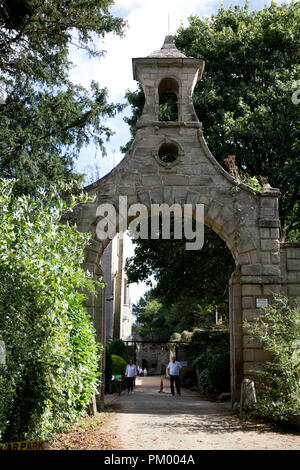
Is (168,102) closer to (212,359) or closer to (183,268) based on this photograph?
(183,268)

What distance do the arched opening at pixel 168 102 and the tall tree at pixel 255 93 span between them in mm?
875

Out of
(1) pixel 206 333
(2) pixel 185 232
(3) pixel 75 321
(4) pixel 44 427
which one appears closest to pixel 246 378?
(3) pixel 75 321

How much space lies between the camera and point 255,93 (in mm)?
16859

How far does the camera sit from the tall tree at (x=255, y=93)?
1588 centimetres

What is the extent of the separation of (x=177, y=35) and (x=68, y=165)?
7077 mm

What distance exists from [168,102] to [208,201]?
7.45 m

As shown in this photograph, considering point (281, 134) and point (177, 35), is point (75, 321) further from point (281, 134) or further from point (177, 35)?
point (177, 35)

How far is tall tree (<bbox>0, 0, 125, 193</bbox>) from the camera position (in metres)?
14.1

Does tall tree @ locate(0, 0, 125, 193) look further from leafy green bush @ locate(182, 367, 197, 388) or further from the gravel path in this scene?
leafy green bush @ locate(182, 367, 197, 388)

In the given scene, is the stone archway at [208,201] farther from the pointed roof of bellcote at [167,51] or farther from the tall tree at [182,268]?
the tall tree at [182,268]

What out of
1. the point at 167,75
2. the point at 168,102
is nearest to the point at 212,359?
the point at 168,102
